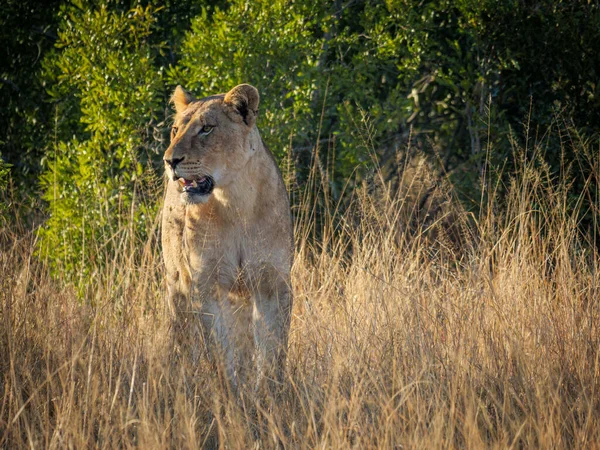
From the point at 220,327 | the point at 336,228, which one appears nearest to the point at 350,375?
the point at 220,327

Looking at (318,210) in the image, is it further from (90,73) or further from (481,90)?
(90,73)

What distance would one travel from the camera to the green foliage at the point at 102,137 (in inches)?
262

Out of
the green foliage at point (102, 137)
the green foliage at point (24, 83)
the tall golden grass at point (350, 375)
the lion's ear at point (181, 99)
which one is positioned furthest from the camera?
the green foliage at point (24, 83)

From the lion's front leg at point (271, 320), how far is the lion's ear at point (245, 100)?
3.17ft

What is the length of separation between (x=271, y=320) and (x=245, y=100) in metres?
1.25

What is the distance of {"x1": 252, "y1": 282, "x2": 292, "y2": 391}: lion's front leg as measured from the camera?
453cm

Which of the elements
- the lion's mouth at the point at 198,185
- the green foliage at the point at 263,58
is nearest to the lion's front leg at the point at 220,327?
the lion's mouth at the point at 198,185

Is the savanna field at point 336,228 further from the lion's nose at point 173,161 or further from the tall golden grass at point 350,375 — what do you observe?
the lion's nose at point 173,161

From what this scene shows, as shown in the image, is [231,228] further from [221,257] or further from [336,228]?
[336,228]

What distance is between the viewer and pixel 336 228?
650cm

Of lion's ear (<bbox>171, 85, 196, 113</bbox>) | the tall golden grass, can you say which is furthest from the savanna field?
lion's ear (<bbox>171, 85, 196, 113</bbox>)

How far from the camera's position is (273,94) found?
7.06m

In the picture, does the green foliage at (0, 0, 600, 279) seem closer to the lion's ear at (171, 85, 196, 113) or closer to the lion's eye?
the lion's ear at (171, 85, 196, 113)

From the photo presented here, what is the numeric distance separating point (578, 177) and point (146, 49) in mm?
3620
